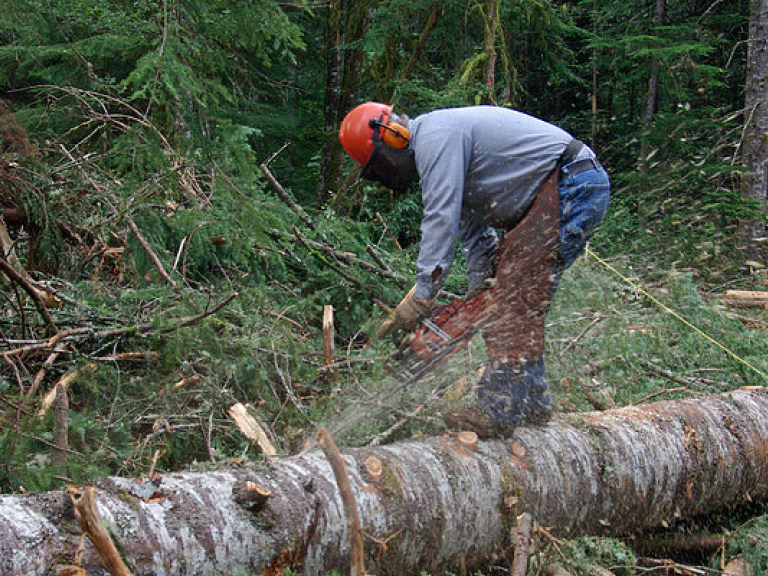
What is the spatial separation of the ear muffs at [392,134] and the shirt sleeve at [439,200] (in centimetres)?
14

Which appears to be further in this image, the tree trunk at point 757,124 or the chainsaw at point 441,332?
the tree trunk at point 757,124

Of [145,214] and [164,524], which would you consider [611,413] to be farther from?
[145,214]

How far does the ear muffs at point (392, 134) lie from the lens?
3.38 m

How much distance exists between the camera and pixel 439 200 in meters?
3.18

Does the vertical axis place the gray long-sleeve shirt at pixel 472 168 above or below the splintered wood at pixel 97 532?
above

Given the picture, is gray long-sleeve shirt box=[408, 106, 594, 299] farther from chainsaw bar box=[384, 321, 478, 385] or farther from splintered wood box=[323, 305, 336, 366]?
splintered wood box=[323, 305, 336, 366]

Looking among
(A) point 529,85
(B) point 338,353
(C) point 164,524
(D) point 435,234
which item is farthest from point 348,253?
(A) point 529,85

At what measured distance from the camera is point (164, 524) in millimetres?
2139

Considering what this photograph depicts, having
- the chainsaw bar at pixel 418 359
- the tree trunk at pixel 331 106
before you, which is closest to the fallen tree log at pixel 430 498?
the chainsaw bar at pixel 418 359

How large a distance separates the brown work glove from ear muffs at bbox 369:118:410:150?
79cm

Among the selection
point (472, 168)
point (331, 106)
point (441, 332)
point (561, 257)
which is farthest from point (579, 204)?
point (331, 106)

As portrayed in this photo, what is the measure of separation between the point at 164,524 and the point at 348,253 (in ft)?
12.4

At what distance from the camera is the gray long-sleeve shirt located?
319 cm

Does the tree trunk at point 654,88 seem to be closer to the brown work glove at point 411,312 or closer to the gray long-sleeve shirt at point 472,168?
the gray long-sleeve shirt at point 472,168
